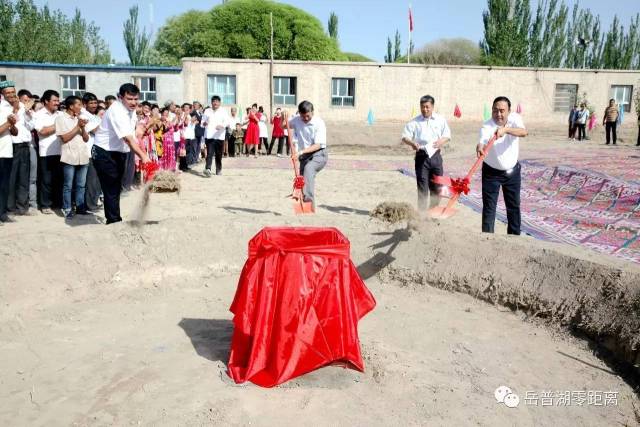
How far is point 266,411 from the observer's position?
129 inches

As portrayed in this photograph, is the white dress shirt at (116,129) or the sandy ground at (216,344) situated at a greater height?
the white dress shirt at (116,129)

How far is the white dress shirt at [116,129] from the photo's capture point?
19.9 ft

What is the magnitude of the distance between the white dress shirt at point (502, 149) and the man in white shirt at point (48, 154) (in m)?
5.43

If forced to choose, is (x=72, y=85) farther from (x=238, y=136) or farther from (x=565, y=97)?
(x=565, y=97)

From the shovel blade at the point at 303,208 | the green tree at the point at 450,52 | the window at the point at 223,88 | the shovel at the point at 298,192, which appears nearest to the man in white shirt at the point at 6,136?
the shovel at the point at 298,192

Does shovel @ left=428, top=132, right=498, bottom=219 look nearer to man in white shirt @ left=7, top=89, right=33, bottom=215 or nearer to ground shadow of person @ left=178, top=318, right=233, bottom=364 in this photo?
ground shadow of person @ left=178, top=318, right=233, bottom=364

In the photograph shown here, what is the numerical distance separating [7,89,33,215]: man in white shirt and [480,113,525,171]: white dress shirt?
5629 mm

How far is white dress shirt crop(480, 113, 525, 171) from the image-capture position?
19.9ft

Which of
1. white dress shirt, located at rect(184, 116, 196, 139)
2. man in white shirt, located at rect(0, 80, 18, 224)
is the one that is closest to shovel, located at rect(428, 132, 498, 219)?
man in white shirt, located at rect(0, 80, 18, 224)

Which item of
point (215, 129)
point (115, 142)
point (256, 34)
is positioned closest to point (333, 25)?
point (256, 34)

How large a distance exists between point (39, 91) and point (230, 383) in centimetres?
2505

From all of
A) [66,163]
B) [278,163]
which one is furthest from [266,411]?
[278,163]

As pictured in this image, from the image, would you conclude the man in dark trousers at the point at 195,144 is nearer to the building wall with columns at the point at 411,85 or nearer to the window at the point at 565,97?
the building wall with columns at the point at 411,85

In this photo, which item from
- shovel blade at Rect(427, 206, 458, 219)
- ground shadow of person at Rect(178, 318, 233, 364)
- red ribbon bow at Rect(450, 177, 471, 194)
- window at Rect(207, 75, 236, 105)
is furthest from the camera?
window at Rect(207, 75, 236, 105)
